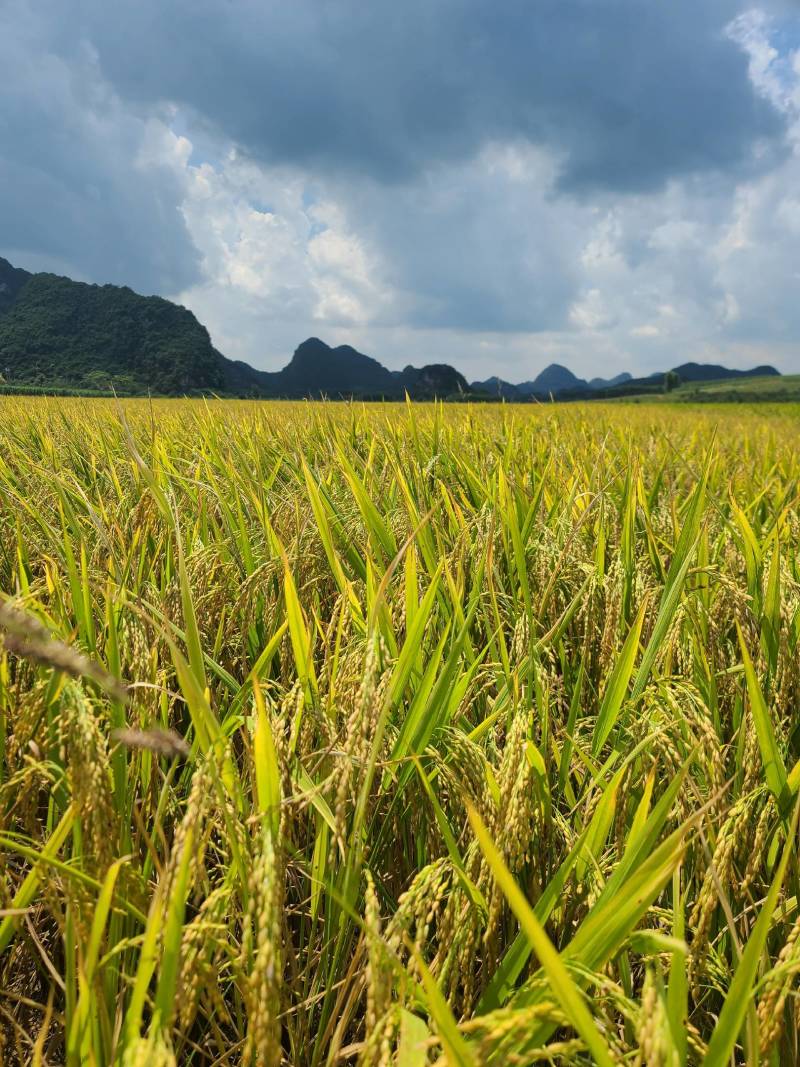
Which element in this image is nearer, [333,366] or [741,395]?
[741,395]

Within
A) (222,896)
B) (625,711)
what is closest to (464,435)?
(625,711)

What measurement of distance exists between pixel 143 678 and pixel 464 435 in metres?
2.57

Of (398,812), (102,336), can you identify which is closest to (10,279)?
(102,336)

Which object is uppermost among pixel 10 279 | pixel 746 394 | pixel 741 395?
pixel 10 279

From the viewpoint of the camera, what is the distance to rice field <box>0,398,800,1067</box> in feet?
1.65

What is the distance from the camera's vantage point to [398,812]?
889mm

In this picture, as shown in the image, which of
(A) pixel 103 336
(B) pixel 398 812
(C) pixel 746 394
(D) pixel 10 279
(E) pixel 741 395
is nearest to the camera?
(B) pixel 398 812

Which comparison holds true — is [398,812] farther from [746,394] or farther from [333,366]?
[333,366]

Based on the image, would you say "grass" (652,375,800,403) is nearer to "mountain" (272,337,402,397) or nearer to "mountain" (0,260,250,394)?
"mountain" (0,260,250,394)

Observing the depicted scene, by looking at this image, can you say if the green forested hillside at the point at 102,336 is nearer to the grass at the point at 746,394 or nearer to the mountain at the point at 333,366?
the grass at the point at 746,394

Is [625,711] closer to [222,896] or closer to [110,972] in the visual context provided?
[222,896]

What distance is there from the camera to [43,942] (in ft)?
2.95

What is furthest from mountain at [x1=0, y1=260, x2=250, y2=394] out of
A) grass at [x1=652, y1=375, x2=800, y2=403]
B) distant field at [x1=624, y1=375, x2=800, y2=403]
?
grass at [x1=652, y1=375, x2=800, y2=403]

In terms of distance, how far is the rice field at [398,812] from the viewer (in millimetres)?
503
